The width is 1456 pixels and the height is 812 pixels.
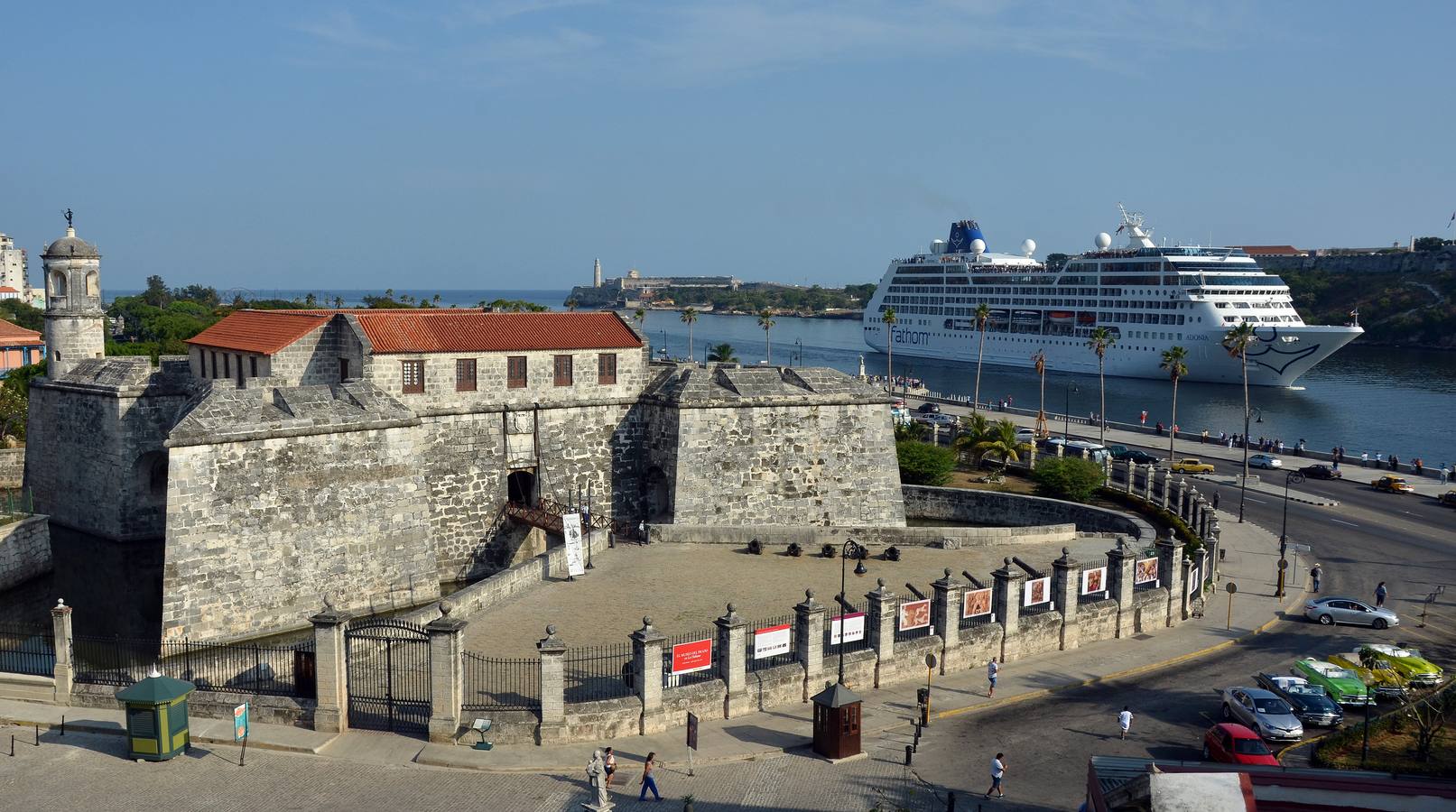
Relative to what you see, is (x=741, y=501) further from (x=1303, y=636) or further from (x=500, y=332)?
(x=1303, y=636)

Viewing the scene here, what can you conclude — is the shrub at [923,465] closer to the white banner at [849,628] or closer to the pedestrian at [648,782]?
the white banner at [849,628]

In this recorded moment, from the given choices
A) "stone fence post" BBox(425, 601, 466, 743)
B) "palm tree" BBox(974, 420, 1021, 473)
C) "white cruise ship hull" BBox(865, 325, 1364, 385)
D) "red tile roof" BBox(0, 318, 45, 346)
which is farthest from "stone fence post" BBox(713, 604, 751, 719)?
"white cruise ship hull" BBox(865, 325, 1364, 385)

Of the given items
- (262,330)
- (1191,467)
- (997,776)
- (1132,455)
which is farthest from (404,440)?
(1132,455)

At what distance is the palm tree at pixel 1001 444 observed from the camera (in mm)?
48406

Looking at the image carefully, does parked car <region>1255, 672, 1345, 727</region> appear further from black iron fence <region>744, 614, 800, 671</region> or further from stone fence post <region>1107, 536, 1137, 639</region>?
black iron fence <region>744, 614, 800, 671</region>

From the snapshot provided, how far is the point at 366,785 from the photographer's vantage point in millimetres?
18516

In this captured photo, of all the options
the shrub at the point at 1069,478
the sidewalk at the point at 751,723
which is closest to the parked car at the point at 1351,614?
the sidewalk at the point at 751,723

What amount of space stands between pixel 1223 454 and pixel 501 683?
162 ft

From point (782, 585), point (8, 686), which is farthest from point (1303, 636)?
point (8, 686)

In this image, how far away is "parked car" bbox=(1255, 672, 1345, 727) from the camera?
73.5ft

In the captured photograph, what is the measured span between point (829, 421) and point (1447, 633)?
18956 millimetres

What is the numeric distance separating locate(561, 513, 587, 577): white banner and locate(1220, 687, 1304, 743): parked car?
16802mm

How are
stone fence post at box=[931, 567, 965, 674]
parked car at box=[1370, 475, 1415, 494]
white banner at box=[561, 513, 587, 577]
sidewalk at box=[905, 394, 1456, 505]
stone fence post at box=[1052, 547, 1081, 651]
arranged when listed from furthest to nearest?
sidewalk at box=[905, 394, 1456, 505]
parked car at box=[1370, 475, 1415, 494]
white banner at box=[561, 513, 587, 577]
stone fence post at box=[1052, 547, 1081, 651]
stone fence post at box=[931, 567, 965, 674]

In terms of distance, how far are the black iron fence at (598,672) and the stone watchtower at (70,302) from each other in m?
26.2
